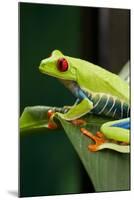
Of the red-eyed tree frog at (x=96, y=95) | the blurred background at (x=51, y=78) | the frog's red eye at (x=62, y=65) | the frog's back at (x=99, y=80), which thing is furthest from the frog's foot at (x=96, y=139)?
the frog's red eye at (x=62, y=65)

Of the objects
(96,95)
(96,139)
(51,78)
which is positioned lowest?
(96,139)

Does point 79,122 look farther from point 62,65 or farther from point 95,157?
point 62,65

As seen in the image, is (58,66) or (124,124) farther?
(124,124)

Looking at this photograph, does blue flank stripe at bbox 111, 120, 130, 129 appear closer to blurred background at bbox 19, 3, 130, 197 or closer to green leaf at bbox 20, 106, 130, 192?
green leaf at bbox 20, 106, 130, 192

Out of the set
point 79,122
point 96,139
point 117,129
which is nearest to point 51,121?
point 79,122

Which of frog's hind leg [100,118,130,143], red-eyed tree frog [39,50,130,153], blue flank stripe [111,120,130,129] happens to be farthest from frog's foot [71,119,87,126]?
blue flank stripe [111,120,130,129]

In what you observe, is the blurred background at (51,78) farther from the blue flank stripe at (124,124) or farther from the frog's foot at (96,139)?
the blue flank stripe at (124,124)

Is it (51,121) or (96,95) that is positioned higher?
(96,95)
